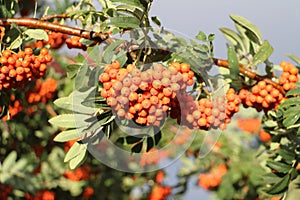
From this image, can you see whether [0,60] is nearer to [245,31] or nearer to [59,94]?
[245,31]

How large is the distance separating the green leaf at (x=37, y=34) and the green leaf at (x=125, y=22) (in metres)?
0.34

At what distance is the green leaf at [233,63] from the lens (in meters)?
1.76

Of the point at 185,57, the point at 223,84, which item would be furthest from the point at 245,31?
the point at 185,57

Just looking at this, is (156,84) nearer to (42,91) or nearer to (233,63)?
(233,63)

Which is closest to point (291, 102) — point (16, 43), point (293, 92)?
point (293, 92)

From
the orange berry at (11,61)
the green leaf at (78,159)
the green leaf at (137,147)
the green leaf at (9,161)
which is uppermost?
the orange berry at (11,61)

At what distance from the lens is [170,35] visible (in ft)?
5.98

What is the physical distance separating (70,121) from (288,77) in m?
0.67

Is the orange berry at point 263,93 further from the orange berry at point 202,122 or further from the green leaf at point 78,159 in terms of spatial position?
the green leaf at point 78,159

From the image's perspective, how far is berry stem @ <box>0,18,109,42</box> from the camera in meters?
1.70

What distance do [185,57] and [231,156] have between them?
1.66 metres

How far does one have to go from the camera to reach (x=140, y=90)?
146 cm

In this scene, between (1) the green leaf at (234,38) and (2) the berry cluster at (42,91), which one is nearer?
(1) the green leaf at (234,38)

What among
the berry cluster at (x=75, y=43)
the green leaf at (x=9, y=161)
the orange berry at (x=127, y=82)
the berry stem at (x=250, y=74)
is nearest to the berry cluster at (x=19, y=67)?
the berry cluster at (x=75, y=43)
